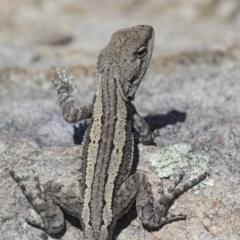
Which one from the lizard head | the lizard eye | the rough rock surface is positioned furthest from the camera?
the lizard eye

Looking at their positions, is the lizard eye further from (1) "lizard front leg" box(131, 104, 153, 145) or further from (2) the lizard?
(1) "lizard front leg" box(131, 104, 153, 145)

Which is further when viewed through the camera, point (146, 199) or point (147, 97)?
point (147, 97)

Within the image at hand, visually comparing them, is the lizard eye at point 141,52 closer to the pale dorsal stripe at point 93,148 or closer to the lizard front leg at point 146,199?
the pale dorsal stripe at point 93,148

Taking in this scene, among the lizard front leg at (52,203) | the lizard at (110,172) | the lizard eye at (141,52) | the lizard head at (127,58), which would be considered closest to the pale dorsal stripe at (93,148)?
the lizard at (110,172)

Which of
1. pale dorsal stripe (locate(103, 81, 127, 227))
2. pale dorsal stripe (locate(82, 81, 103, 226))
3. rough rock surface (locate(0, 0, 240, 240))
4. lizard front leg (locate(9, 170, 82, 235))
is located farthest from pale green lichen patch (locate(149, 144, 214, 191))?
lizard front leg (locate(9, 170, 82, 235))

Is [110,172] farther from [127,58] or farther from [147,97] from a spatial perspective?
[147,97]

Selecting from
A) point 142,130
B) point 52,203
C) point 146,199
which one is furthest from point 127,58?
point 52,203
